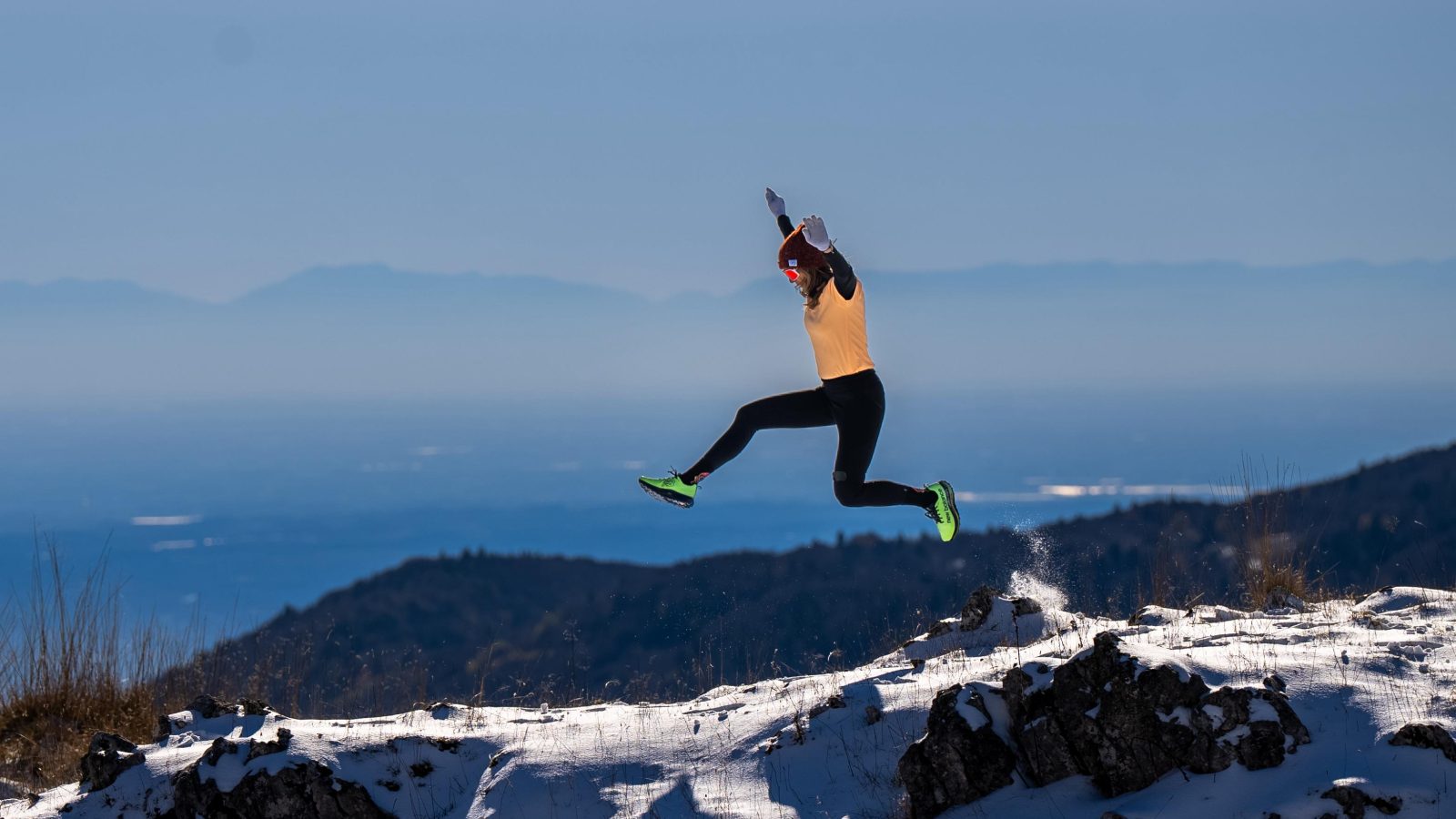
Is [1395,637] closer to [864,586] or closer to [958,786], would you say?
[958,786]

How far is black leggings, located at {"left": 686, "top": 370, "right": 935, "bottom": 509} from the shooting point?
25.8 feet

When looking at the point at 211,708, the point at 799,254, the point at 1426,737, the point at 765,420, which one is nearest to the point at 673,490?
the point at 765,420

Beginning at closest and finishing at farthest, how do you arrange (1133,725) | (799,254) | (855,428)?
(1133,725), (799,254), (855,428)

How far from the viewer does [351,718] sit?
785 cm

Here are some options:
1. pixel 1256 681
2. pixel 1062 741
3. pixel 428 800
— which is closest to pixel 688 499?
pixel 428 800

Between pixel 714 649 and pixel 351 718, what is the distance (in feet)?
12.5

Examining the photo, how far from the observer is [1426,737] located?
543 centimetres

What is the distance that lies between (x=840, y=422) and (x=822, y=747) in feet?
7.77

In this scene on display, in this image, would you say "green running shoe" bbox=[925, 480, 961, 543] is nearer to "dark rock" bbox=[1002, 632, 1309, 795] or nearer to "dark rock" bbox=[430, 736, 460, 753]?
"dark rock" bbox=[1002, 632, 1309, 795]

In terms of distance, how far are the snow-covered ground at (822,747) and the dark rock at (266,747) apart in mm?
30

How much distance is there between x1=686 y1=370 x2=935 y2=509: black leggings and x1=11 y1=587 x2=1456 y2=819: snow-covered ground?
1286 mm

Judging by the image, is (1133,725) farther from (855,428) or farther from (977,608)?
(977,608)

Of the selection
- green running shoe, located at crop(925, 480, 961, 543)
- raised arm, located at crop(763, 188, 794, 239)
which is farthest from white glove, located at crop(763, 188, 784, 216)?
green running shoe, located at crop(925, 480, 961, 543)

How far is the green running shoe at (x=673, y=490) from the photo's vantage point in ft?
26.7
